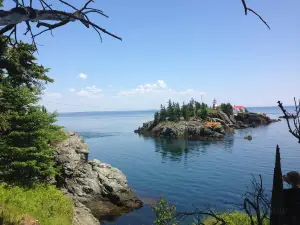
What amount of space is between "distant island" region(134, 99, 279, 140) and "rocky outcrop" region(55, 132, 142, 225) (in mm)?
52709

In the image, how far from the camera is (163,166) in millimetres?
46531

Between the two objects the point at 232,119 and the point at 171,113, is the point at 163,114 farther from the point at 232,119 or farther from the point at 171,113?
the point at 232,119

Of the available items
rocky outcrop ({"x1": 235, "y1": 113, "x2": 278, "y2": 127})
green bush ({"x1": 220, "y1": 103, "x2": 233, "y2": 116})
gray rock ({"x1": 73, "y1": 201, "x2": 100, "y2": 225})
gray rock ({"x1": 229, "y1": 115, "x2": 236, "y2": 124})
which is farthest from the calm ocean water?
rocky outcrop ({"x1": 235, "y1": 113, "x2": 278, "y2": 127})

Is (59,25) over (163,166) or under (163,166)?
over

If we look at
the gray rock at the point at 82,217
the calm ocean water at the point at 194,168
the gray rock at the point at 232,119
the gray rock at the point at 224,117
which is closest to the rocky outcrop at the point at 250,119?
the gray rock at the point at 232,119

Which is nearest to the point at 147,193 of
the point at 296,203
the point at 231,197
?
the point at 231,197

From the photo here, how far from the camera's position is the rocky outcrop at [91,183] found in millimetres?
25156

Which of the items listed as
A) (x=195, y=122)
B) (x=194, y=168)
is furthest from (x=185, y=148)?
(x=195, y=122)

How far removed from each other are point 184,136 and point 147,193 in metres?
50.8

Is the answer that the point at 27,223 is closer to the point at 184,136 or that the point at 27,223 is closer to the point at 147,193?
the point at 147,193

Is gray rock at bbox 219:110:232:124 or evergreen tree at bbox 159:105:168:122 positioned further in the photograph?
gray rock at bbox 219:110:232:124

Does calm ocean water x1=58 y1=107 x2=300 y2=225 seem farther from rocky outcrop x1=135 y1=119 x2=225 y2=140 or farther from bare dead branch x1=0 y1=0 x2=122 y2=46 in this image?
bare dead branch x1=0 y1=0 x2=122 y2=46

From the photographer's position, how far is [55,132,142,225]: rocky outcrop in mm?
25156

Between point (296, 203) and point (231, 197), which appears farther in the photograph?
point (231, 197)
